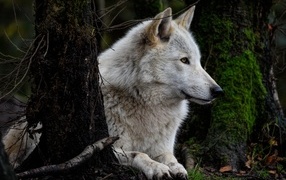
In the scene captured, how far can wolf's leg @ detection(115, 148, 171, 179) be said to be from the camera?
4605 mm

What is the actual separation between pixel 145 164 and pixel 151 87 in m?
1.06

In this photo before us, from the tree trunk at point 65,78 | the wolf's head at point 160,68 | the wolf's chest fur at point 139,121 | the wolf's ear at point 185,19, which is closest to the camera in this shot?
the tree trunk at point 65,78

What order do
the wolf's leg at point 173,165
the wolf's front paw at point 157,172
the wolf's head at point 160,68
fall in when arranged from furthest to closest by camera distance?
the wolf's head at point 160,68 < the wolf's leg at point 173,165 < the wolf's front paw at point 157,172

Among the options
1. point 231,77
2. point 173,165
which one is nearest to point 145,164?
point 173,165

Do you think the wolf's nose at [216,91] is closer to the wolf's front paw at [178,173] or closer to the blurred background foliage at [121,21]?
the wolf's front paw at [178,173]

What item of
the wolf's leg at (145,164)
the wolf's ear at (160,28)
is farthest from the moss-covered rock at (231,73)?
the wolf's leg at (145,164)

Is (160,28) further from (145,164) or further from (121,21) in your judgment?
(121,21)

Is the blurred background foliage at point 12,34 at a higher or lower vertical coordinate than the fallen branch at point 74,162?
higher

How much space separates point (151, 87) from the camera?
5.61 meters

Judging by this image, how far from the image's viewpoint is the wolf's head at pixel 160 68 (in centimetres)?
555

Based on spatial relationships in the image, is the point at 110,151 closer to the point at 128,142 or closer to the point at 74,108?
the point at 74,108

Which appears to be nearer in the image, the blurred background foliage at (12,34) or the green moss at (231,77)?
the blurred background foliage at (12,34)

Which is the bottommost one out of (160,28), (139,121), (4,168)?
(139,121)

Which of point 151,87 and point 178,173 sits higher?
point 151,87
